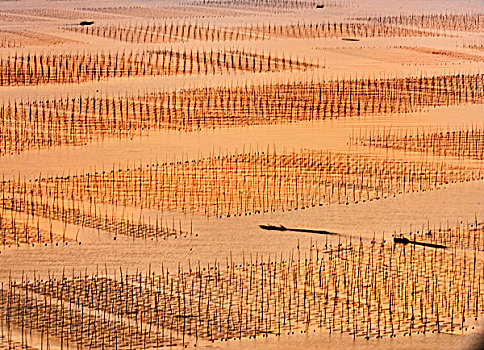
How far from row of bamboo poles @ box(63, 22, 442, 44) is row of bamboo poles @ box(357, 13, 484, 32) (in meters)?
0.50

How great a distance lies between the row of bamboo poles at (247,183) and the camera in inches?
→ 389

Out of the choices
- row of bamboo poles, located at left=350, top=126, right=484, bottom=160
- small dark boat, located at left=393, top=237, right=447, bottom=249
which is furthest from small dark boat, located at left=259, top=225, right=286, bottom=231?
row of bamboo poles, located at left=350, top=126, right=484, bottom=160

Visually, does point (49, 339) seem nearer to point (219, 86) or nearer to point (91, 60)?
point (219, 86)

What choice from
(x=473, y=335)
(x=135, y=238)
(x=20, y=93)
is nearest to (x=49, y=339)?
(x=135, y=238)

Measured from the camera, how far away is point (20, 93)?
44.0 ft

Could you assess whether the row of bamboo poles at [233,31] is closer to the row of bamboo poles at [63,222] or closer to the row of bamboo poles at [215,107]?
the row of bamboo poles at [215,107]

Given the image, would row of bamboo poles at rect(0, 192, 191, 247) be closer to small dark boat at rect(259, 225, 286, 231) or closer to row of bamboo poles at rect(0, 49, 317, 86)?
small dark boat at rect(259, 225, 286, 231)

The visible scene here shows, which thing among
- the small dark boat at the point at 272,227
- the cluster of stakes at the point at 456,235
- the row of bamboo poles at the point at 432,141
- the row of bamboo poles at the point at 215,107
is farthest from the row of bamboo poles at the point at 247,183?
the row of bamboo poles at the point at 215,107

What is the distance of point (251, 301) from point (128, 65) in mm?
7511

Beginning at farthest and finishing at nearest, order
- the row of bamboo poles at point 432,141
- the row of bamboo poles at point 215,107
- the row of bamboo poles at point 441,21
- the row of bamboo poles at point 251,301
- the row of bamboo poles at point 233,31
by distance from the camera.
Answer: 1. the row of bamboo poles at point 441,21
2. the row of bamboo poles at point 233,31
3. the row of bamboo poles at point 215,107
4. the row of bamboo poles at point 432,141
5. the row of bamboo poles at point 251,301

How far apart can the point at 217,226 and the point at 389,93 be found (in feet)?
16.3

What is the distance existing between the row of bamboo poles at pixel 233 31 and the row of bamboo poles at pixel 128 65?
1.13 m

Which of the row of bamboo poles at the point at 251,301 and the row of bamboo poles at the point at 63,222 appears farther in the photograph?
the row of bamboo poles at the point at 63,222

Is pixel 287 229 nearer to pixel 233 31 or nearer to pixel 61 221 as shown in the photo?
pixel 61 221
